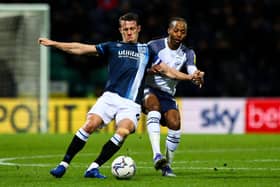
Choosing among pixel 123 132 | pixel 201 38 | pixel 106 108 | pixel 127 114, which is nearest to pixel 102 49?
pixel 106 108

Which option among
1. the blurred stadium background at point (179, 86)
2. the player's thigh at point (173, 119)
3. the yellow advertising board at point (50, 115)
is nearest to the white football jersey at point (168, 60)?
the player's thigh at point (173, 119)

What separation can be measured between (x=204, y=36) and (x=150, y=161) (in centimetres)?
1081

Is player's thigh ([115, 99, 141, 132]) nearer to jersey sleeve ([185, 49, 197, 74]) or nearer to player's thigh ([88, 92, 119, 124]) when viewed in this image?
player's thigh ([88, 92, 119, 124])

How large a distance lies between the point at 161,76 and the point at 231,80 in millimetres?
11966

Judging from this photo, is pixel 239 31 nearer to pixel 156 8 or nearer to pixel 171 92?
pixel 156 8

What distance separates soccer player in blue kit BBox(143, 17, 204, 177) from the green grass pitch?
54 centimetres

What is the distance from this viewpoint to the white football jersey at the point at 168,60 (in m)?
12.2

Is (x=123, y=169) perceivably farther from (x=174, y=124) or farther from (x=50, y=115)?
(x=50, y=115)

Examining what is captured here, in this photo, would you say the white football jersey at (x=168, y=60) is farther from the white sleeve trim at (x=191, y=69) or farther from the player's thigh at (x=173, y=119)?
the player's thigh at (x=173, y=119)

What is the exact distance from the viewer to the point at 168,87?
12.3 m

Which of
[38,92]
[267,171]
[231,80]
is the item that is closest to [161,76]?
[267,171]

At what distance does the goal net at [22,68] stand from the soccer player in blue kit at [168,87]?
9798mm

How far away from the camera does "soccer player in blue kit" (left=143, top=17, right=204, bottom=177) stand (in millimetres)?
11969

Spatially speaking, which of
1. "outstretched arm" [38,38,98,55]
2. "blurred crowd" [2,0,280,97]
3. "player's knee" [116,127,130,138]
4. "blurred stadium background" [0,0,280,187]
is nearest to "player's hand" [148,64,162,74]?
"outstretched arm" [38,38,98,55]
